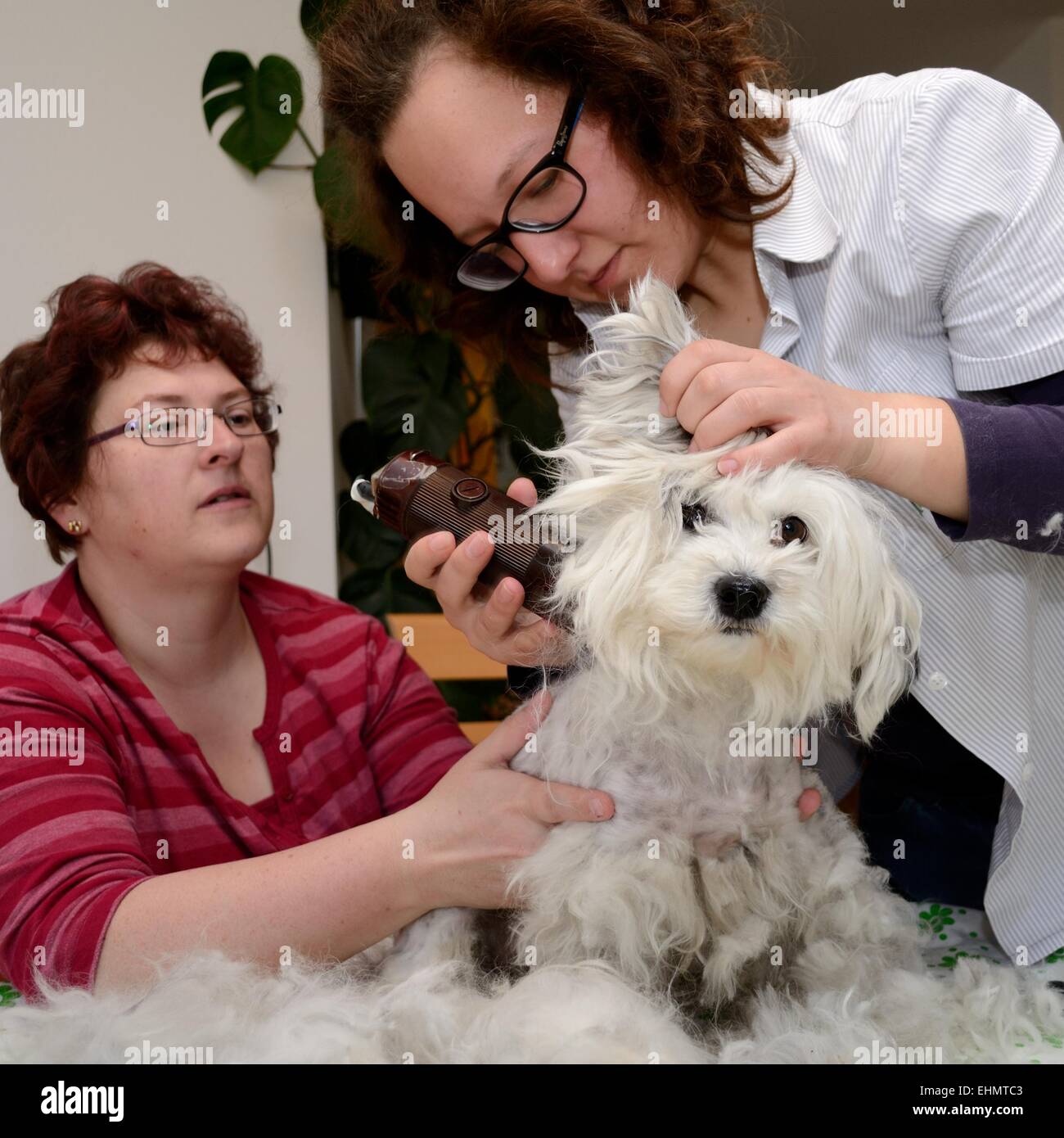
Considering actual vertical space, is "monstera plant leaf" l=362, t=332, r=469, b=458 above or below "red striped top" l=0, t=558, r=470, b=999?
above

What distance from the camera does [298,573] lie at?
2.51 metres

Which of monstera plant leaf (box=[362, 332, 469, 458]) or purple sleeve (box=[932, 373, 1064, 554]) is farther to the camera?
monstera plant leaf (box=[362, 332, 469, 458])

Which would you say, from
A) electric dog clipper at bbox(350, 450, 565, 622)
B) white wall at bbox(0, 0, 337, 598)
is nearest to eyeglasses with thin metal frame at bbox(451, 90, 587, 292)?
electric dog clipper at bbox(350, 450, 565, 622)

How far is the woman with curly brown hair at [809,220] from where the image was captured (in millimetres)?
1116

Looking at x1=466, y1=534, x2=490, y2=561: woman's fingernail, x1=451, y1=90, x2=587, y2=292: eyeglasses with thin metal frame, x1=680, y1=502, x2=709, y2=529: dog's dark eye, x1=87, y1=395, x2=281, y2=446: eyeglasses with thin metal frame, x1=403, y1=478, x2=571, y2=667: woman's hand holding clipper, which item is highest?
x1=451, y1=90, x2=587, y2=292: eyeglasses with thin metal frame

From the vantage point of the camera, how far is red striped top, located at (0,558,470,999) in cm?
110

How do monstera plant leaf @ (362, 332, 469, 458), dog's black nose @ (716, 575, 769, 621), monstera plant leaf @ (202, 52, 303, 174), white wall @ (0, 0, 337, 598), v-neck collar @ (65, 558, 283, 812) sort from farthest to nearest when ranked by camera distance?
monstera plant leaf @ (362, 332, 469, 458) → monstera plant leaf @ (202, 52, 303, 174) → white wall @ (0, 0, 337, 598) → v-neck collar @ (65, 558, 283, 812) → dog's black nose @ (716, 575, 769, 621)

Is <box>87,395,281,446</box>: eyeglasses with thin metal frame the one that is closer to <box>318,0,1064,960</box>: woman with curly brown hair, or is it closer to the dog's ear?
<box>318,0,1064,960</box>: woman with curly brown hair

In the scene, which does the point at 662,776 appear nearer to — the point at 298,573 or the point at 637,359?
the point at 637,359

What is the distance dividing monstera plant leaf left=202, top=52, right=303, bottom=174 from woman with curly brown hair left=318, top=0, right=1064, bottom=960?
3.39 feet

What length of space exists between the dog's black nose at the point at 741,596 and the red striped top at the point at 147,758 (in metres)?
0.66

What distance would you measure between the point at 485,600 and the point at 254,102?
158 cm

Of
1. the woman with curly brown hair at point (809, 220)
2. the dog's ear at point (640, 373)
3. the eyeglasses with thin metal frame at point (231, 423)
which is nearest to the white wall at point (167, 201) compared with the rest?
the eyeglasses with thin metal frame at point (231, 423)

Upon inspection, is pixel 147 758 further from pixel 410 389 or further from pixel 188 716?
pixel 410 389
